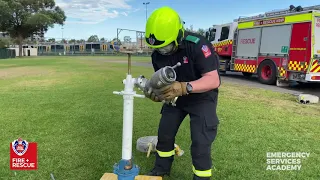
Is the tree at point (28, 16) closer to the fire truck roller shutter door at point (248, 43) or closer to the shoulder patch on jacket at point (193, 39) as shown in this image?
the fire truck roller shutter door at point (248, 43)

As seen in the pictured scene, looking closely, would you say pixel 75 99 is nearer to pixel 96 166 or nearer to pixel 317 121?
pixel 96 166

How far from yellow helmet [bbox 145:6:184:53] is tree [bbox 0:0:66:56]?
1980 inches

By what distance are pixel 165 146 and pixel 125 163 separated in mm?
879

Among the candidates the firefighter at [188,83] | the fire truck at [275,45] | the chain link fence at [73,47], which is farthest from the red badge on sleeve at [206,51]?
the chain link fence at [73,47]

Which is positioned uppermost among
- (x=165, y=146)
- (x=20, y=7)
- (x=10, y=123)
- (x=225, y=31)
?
(x=20, y=7)

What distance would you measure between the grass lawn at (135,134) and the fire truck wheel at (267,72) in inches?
177

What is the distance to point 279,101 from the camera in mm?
8422

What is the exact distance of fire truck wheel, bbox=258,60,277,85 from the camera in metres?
12.7

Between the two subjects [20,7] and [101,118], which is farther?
[20,7]

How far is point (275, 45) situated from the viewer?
12789 millimetres

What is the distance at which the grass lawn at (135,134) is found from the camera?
143 inches

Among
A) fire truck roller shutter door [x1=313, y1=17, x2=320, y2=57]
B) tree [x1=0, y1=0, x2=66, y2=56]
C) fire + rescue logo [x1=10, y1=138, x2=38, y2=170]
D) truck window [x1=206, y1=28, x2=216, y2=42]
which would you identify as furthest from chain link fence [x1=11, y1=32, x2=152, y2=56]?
fire + rescue logo [x1=10, y1=138, x2=38, y2=170]

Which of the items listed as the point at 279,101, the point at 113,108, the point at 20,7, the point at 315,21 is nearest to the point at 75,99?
the point at 113,108

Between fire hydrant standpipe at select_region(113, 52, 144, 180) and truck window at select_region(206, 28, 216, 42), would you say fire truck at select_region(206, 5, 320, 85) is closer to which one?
truck window at select_region(206, 28, 216, 42)
